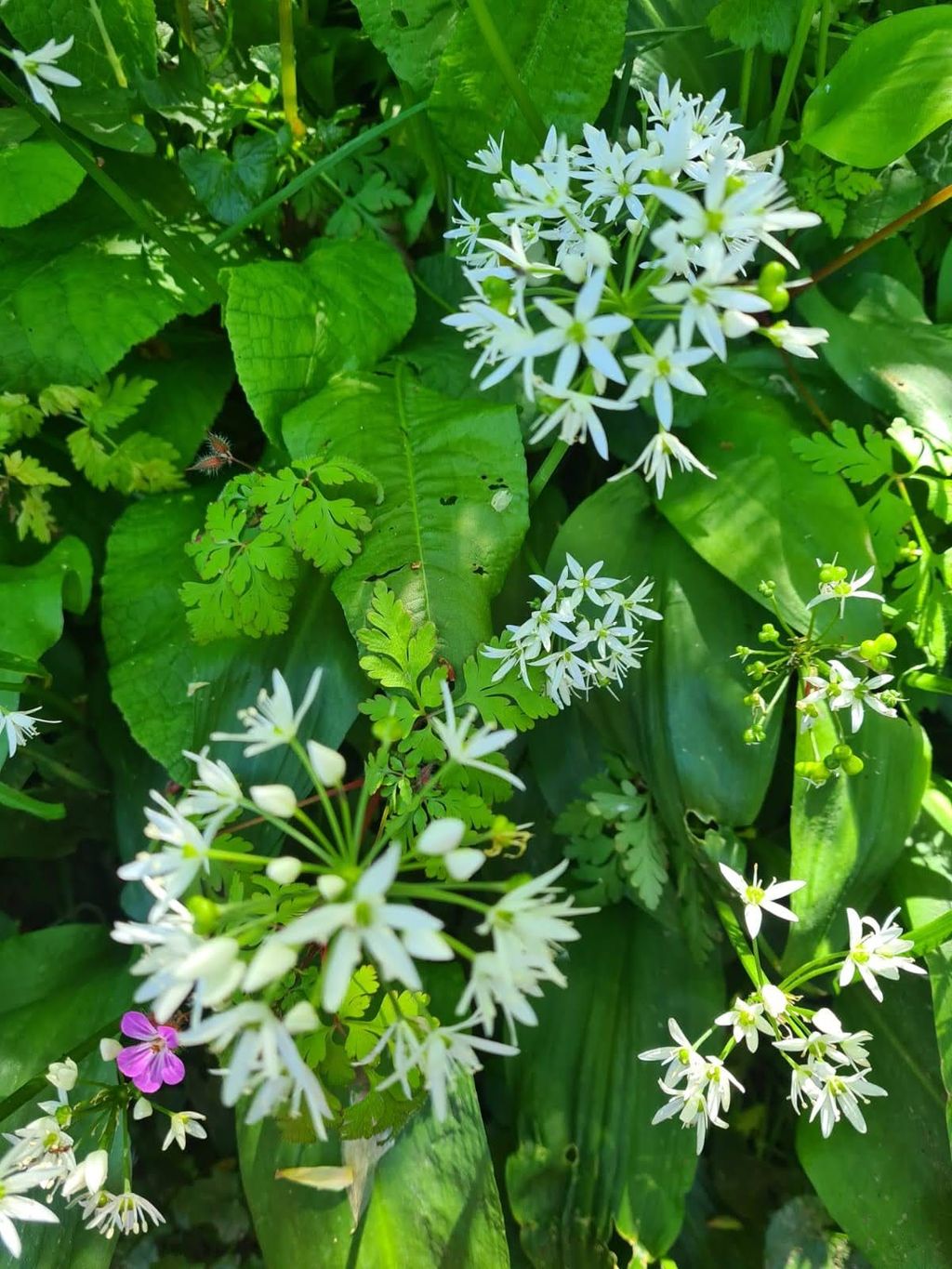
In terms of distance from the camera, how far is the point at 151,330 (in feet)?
3.83

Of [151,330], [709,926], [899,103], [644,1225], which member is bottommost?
[644,1225]

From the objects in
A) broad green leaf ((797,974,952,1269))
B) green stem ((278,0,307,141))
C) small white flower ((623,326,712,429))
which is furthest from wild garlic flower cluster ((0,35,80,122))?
broad green leaf ((797,974,952,1269))

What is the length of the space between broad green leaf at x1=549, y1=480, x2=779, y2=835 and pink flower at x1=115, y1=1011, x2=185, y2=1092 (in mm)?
616

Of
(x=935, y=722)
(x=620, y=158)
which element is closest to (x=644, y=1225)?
(x=935, y=722)

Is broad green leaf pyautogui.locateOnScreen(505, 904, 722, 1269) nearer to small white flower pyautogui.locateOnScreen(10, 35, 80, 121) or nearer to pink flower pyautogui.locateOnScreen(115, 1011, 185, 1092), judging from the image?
pink flower pyautogui.locateOnScreen(115, 1011, 185, 1092)

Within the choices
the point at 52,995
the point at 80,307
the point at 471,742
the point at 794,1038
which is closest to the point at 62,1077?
the point at 52,995

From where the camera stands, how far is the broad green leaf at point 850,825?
996 millimetres

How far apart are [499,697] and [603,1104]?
666 mm

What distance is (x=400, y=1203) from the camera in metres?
1.05

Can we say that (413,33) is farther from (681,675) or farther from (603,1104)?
(603,1104)

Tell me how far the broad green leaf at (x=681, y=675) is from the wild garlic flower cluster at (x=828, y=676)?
0.05 m

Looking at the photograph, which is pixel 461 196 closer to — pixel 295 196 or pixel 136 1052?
pixel 295 196

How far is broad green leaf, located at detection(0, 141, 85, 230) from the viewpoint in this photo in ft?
3.69

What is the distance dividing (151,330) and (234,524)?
1.20ft
